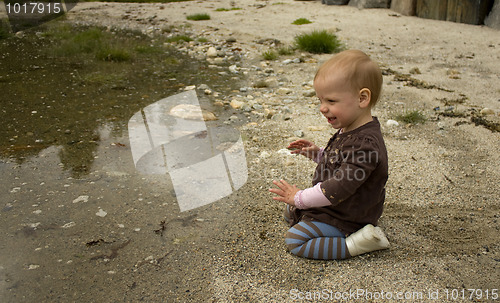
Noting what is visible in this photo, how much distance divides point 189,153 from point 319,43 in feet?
12.3

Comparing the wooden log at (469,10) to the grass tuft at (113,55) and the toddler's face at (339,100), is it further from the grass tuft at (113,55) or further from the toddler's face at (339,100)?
the toddler's face at (339,100)

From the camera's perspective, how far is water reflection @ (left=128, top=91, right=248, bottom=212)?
301 cm

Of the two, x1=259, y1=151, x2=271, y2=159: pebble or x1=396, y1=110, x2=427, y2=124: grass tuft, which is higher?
x1=396, y1=110, x2=427, y2=124: grass tuft

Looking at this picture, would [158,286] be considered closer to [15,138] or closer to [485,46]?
[15,138]

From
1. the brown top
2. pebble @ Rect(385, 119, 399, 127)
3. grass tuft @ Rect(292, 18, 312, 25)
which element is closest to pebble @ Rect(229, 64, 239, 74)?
pebble @ Rect(385, 119, 399, 127)

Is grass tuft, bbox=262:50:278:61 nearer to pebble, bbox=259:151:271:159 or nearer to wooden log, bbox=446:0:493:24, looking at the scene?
pebble, bbox=259:151:271:159

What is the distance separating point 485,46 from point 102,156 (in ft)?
19.2

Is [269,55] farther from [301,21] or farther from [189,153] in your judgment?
[189,153]

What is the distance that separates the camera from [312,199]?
2154 millimetres

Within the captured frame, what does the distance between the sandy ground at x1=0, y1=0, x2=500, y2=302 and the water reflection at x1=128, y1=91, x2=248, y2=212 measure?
117 mm

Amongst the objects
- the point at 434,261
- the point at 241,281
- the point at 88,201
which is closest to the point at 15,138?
the point at 88,201

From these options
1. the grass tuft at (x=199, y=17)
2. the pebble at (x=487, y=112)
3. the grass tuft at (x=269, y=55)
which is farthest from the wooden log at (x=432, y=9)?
the pebble at (x=487, y=112)

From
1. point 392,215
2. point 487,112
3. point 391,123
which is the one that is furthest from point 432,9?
point 392,215

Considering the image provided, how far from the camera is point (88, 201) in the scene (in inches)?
111
